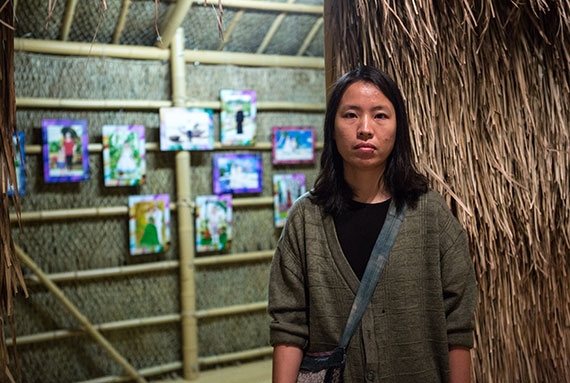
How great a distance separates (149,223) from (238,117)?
2.61 ft

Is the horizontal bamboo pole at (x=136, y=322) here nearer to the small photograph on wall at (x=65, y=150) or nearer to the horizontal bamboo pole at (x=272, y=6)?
the small photograph on wall at (x=65, y=150)

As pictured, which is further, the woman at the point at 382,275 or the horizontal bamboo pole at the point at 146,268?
the horizontal bamboo pole at the point at 146,268

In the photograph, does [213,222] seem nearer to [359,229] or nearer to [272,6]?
[272,6]

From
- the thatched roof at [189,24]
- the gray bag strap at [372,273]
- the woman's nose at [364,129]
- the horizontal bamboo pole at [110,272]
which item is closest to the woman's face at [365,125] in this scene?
the woman's nose at [364,129]

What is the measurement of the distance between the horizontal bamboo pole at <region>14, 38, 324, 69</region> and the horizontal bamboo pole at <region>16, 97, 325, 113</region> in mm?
234

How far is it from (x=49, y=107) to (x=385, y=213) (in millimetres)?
2189

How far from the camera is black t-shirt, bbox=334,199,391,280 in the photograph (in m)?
1.11

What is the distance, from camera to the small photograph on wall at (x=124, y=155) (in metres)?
2.89

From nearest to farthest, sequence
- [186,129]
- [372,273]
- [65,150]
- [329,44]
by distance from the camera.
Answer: [372,273]
[329,44]
[65,150]
[186,129]

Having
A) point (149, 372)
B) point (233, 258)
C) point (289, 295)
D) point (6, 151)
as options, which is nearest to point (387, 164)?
point (289, 295)

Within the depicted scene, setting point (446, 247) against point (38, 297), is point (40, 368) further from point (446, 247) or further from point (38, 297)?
point (446, 247)

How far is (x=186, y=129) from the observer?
3.04 meters

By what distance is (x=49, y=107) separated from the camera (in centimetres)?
277

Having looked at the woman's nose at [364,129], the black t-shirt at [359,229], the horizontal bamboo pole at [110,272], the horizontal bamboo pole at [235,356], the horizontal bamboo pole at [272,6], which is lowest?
the horizontal bamboo pole at [235,356]
